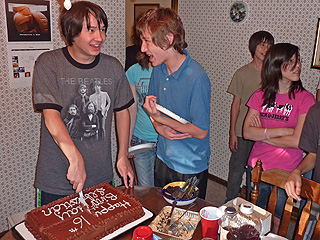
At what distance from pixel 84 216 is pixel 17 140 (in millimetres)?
1465

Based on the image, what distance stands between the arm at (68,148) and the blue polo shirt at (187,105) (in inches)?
24.7

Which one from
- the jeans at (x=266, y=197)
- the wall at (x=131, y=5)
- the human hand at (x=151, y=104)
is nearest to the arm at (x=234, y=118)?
the jeans at (x=266, y=197)

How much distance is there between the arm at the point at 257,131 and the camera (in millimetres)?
2162

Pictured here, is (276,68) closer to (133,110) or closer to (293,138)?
(293,138)

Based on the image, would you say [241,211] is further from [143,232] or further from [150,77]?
[150,77]

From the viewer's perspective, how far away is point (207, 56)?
3.77 m

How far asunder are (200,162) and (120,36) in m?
1.51

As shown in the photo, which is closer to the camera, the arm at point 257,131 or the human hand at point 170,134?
the human hand at point 170,134

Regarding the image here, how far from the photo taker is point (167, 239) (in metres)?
1.23

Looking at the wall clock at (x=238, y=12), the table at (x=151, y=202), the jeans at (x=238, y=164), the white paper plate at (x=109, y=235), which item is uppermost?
the wall clock at (x=238, y=12)

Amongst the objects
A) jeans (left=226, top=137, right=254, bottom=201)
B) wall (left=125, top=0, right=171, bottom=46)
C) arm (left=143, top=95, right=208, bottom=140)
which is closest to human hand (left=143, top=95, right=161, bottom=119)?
arm (left=143, top=95, right=208, bottom=140)

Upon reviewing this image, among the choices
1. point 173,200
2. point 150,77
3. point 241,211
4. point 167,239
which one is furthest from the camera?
point 150,77

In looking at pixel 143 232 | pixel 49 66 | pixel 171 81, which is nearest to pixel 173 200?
pixel 143 232

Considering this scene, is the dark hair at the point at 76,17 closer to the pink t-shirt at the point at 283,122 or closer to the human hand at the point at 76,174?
the human hand at the point at 76,174
